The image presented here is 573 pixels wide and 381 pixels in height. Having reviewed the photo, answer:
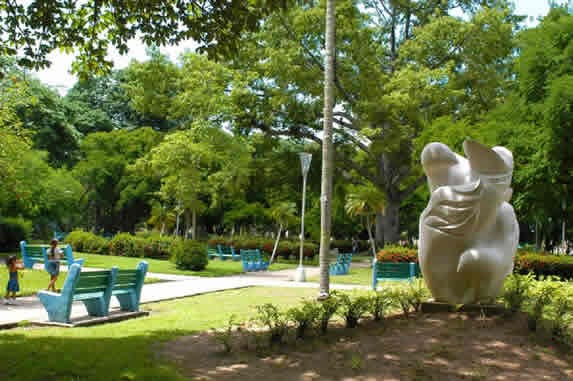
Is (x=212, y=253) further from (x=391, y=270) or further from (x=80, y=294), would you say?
(x=80, y=294)

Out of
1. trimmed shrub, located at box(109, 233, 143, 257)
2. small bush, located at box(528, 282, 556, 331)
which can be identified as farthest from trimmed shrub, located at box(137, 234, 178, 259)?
small bush, located at box(528, 282, 556, 331)

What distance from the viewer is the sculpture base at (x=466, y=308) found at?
812cm

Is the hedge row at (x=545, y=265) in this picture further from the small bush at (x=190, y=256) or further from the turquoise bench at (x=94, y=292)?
the turquoise bench at (x=94, y=292)

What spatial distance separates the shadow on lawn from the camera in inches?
231

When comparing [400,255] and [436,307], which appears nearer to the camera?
[436,307]

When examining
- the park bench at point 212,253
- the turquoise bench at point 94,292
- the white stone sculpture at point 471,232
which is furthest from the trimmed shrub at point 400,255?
the park bench at point 212,253

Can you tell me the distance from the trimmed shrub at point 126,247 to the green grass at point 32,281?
10516mm

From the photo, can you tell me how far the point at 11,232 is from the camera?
31406 mm

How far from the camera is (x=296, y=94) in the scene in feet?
100

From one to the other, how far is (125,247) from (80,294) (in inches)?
875

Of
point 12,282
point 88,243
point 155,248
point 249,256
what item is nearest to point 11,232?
point 88,243

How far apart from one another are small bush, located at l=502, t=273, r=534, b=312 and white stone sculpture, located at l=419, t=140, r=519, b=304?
23 centimetres

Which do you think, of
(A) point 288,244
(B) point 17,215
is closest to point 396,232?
(A) point 288,244

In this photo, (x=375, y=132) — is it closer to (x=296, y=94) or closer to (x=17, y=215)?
(x=296, y=94)
